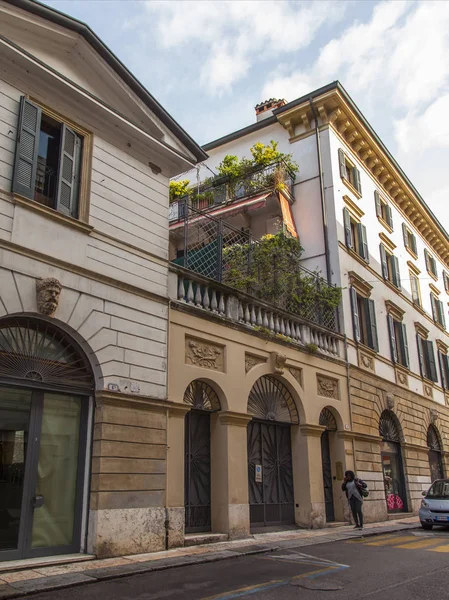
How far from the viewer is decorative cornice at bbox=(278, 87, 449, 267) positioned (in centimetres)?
1941

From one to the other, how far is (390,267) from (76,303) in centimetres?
1652

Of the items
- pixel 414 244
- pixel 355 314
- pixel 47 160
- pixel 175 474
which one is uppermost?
pixel 414 244

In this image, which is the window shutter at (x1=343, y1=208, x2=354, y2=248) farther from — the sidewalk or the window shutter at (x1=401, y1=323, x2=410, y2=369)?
the sidewalk

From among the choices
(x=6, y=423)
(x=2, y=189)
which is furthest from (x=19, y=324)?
(x=2, y=189)

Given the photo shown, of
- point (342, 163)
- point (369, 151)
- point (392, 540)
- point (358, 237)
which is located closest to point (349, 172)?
point (342, 163)

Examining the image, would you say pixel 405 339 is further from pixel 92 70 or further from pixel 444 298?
pixel 92 70

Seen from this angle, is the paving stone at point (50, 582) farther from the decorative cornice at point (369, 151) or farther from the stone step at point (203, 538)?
the decorative cornice at point (369, 151)

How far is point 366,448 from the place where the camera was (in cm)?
1673

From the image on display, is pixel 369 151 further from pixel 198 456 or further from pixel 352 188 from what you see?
pixel 198 456

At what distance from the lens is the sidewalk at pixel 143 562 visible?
6660 mm

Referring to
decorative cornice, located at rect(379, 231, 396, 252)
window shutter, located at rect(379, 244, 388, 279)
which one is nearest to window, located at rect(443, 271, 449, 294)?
decorative cornice, located at rect(379, 231, 396, 252)

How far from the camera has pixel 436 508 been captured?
545 inches

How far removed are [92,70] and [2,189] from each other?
3638 mm

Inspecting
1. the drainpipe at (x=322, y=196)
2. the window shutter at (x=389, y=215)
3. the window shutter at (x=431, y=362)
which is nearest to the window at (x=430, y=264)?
the window shutter at (x=431, y=362)
